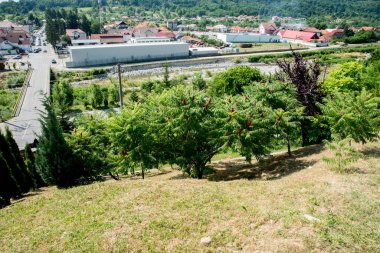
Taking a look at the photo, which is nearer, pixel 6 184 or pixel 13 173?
pixel 6 184

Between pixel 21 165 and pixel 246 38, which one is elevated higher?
pixel 246 38

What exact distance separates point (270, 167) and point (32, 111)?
30.4 m

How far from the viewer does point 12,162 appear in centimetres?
1656

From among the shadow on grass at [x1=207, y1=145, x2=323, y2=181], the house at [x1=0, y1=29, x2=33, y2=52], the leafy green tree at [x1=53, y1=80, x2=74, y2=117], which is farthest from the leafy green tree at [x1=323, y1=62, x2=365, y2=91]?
the house at [x1=0, y1=29, x2=33, y2=52]

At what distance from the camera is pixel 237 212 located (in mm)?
10680

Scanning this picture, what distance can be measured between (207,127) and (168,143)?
2.45 meters

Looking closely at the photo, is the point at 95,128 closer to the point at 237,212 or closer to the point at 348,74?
the point at 237,212

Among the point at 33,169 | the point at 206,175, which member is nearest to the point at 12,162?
the point at 33,169

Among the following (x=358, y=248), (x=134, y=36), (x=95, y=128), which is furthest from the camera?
(x=134, y=36)

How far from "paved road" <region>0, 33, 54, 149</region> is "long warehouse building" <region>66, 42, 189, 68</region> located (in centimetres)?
711

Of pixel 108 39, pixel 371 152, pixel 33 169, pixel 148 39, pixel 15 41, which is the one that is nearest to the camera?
pixel 371 152

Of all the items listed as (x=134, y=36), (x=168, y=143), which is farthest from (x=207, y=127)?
(x=134, y=36)

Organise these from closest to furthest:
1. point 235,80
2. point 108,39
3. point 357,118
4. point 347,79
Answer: point 357,118 < point 347,79 < point 235,80 < point 108,39

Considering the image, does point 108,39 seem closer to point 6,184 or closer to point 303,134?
point 303,134
